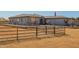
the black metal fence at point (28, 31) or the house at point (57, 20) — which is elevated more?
the house at point (57, 20)

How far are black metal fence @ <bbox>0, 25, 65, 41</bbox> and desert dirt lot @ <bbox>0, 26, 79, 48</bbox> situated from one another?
46 mm

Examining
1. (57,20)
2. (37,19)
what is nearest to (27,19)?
(37,19)

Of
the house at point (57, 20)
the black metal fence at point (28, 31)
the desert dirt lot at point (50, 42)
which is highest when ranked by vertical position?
the house at point (57, 20)

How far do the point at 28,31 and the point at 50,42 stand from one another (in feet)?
1.13

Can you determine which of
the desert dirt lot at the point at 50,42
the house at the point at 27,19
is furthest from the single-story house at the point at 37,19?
the desert dirt lot at the point at 50,42

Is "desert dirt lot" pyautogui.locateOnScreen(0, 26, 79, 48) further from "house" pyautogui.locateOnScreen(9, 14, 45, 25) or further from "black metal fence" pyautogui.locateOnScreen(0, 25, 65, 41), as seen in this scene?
"house" pyautogui.locateOnScreen(9, 14, 45, 25)

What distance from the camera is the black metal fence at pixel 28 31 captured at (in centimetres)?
218

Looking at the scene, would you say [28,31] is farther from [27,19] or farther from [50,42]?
[50,42]

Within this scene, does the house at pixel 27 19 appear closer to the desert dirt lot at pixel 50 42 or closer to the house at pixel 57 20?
the house at pixel 57 20

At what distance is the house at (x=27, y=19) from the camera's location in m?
2.18

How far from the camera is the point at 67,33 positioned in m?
2.18

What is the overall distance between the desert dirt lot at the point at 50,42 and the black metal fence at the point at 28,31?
0.05m
